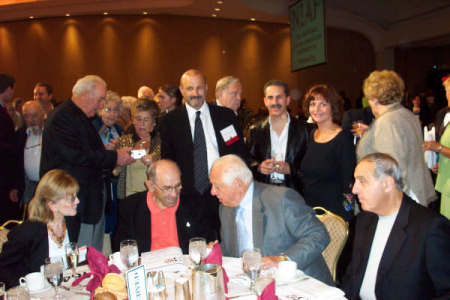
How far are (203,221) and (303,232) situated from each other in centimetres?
83

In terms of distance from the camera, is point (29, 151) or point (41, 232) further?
point (29, 151)

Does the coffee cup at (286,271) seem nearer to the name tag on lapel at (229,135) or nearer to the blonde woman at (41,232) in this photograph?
the blonde woman at (41,232)

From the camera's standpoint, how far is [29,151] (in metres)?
4.38

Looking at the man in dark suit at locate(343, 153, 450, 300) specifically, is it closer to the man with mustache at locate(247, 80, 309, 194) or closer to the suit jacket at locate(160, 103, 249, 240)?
the suit jacket at locate(160, 103, 249, 240)

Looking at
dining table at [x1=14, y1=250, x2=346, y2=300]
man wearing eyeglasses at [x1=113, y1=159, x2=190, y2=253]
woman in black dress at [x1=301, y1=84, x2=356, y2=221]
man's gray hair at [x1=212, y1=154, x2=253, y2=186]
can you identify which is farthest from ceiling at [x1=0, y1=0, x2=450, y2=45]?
dining table at [x1=14, y1=250, x2=346, y2=300]

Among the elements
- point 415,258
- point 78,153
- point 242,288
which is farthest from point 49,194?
point 415,258

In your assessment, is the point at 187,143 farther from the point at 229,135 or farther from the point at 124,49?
the point at 124,49

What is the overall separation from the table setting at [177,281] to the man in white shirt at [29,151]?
2.59 m

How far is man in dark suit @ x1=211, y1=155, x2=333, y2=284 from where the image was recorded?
2.16 m

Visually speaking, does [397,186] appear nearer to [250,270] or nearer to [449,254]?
[449,254]

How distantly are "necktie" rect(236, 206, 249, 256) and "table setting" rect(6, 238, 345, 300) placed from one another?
0.85 ft

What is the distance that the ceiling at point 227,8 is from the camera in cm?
947

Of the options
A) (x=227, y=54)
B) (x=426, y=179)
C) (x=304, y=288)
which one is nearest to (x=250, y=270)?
(x=304, y=288)

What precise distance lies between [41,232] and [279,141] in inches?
84.2
